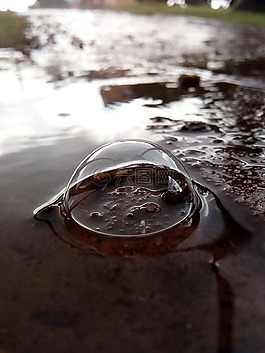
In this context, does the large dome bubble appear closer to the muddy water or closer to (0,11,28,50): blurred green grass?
the muddy water

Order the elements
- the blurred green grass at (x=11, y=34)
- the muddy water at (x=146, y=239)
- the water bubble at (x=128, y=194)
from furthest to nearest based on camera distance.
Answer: the blurred green grass at (x=11, y=34), the water bubble at (x=128, y=194), the muddy water at (x=146, y=239)

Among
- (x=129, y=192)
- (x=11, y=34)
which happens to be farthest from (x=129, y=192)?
(x=11, y=34)

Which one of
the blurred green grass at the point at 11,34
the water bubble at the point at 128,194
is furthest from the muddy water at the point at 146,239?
the blurred green grass at the point at 11,34

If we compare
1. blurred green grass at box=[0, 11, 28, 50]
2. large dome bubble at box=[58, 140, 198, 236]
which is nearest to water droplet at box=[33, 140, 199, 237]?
large dome bubble at box=[58, 140, 198, 236]

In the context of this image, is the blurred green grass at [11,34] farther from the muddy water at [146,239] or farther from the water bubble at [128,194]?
the water bubble at [128,194]

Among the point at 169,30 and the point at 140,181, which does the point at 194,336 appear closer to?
the point at 140,181

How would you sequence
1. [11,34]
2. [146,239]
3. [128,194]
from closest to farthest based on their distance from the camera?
[146,239], [128,194], [11,34]

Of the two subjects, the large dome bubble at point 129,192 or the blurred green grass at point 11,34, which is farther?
the blurred green grass at point 11,34

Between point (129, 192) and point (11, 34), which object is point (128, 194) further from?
point (11, 34)
